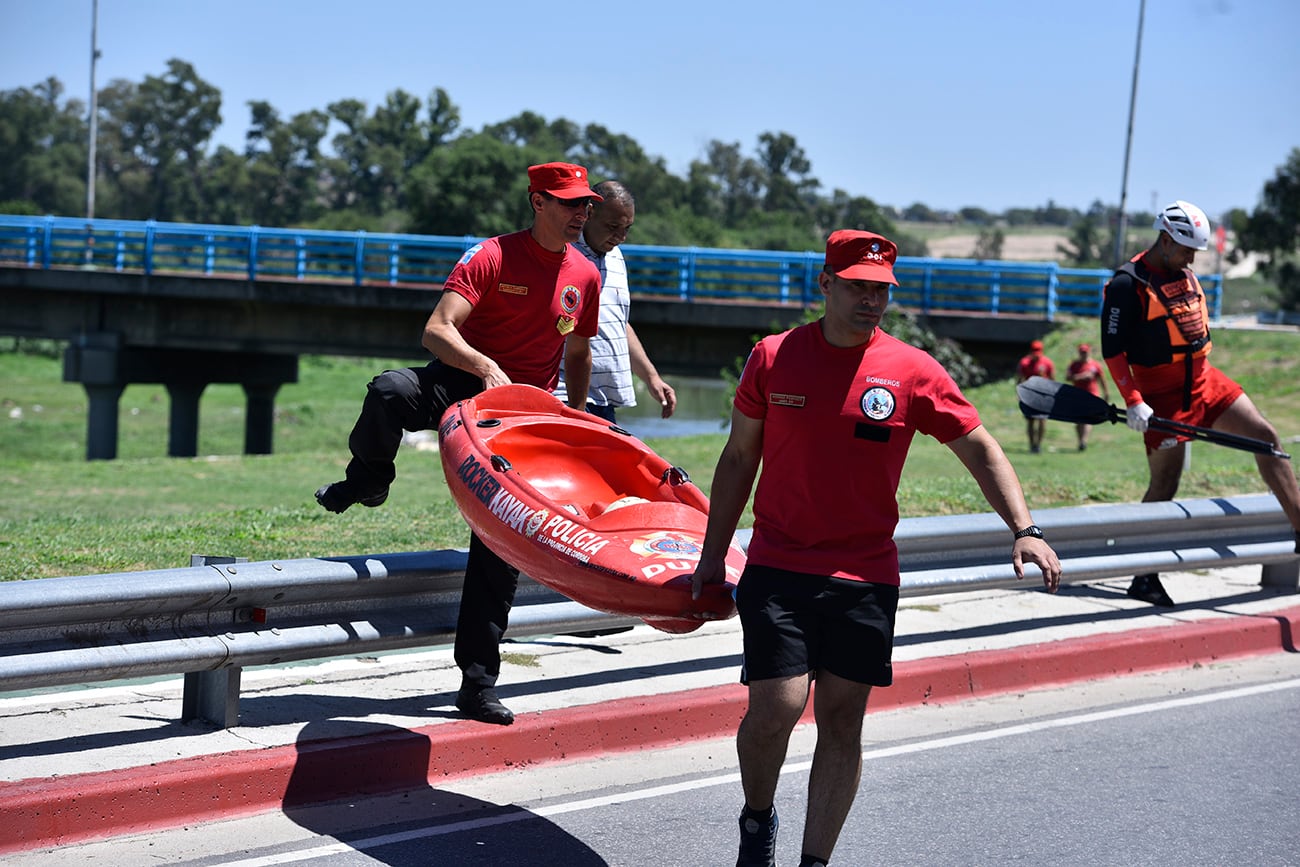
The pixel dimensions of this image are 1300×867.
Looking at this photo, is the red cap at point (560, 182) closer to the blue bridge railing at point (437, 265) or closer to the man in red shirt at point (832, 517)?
the man in red shirt at point (832, 517)

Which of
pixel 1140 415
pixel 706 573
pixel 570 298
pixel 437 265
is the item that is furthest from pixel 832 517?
pixel 437 265

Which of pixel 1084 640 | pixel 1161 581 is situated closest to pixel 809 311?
pixel 1161 581

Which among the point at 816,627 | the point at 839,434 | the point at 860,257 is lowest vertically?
the point at 816,627

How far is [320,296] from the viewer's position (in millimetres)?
32531

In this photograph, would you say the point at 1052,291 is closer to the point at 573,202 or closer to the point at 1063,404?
the point at 1063,404

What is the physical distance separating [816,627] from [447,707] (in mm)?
2223

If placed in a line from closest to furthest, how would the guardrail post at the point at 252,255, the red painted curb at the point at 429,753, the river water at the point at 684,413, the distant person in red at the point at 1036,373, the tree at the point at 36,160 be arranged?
the red painted curb at the point at 429,753 < the distant person in red at the point at 1036,373 < the guardrail post at the point at 252,255 < the river water at the point at 684,413 < the tree at the point at 36,160

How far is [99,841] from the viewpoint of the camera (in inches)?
189

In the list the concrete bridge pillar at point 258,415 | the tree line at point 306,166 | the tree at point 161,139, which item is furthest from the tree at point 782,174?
the concrete bridge pillar at point 258,415

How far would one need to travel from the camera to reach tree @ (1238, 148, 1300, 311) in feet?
207

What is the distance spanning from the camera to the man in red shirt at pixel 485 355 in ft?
18.7

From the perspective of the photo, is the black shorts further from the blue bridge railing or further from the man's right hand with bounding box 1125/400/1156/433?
the blue bridge railing

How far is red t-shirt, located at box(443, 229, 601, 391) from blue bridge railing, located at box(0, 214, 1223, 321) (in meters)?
24.7

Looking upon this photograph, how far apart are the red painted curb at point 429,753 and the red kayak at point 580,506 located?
85cm
